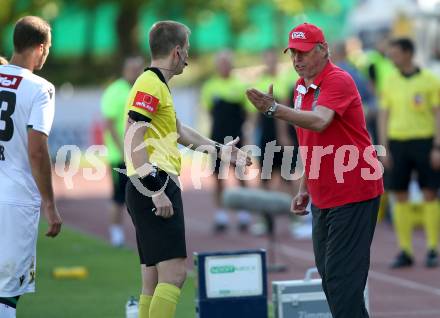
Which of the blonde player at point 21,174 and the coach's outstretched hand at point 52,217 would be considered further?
the coach's outstretched hand at point 52,217

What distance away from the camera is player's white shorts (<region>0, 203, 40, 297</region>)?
660 centimetres

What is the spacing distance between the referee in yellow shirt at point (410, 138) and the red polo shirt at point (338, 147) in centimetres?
522

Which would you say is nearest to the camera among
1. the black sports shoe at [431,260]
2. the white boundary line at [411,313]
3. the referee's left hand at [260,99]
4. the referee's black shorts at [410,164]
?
the referee's left hand at [260,99]

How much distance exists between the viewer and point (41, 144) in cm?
657

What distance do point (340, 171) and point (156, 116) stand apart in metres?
1.21

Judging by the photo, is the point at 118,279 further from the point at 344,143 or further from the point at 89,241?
the point at 344,143

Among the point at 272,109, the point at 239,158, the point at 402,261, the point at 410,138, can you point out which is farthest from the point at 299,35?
the point at 402,261

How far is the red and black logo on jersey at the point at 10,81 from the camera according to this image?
21.8ft

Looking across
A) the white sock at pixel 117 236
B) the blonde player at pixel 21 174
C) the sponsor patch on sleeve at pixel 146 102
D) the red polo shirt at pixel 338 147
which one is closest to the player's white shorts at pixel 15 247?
the blonde player at pixel 21 174

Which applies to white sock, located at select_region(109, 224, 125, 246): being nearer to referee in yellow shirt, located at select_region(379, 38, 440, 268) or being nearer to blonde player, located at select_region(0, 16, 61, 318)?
referee in yellow shirt, located at select_region(379, 38, 440, 268)

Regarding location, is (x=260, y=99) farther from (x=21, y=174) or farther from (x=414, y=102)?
(x=414, y=102)

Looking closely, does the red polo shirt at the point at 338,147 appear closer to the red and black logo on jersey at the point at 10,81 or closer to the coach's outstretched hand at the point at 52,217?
the coach's outstretched hand at the point at 52,217

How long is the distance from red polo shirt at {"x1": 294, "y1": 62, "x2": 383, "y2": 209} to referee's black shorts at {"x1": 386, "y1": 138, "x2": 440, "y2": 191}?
540 centimetres

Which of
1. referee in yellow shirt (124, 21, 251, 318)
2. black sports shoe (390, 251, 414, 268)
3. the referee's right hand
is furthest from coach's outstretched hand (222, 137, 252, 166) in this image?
black sports shoe (390, 251, 414, 268)
